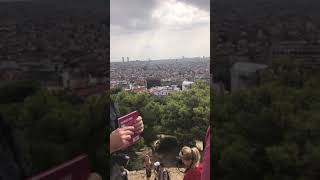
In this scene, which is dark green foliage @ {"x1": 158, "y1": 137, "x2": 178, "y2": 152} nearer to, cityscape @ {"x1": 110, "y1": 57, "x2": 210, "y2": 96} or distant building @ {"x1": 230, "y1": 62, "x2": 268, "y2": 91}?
cityscape @ {"x1": 110, "y1": 57, "x2": 210, "y2": 96}

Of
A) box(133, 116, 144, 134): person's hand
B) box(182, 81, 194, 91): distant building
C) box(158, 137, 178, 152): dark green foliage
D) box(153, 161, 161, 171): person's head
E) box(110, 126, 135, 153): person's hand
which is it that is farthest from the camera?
box(158, 137, 178, 152): dark green foliage

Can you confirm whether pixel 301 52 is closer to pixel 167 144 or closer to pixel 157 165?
pixel 157 165

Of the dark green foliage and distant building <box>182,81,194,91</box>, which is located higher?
distant building <box>182,81,194,91</box>

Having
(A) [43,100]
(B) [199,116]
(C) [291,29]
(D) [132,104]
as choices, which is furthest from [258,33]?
(A) [43,100]

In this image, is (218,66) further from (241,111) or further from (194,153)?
(194,153)

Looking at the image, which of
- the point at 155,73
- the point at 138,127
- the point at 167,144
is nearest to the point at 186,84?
the point at 155,73

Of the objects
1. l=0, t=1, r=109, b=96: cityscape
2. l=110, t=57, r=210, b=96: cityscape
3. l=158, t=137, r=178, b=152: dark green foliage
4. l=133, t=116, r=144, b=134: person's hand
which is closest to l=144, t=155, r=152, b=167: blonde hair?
l=158, t=137, r=178, b=152: dark green foliage
